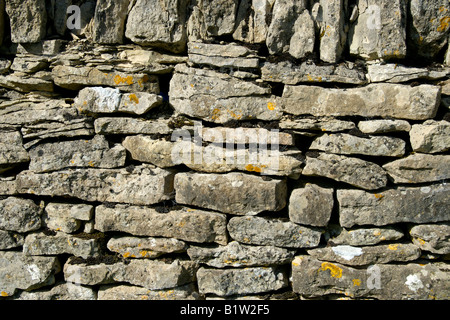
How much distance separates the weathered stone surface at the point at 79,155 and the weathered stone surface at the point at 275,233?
1893mm

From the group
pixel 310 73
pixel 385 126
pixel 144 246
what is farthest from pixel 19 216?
pixel 385 126

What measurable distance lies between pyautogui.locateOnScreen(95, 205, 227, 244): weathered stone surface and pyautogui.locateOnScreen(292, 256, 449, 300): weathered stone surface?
1.18 meters

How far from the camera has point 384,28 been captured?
4.31 metres

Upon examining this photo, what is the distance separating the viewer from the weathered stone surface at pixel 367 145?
14.1 ft

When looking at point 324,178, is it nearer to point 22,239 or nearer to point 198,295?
point 198,295

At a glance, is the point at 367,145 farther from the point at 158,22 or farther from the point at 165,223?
the point at 158,22

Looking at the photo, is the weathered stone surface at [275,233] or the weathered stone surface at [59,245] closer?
the weathered stone surface at [275,233]

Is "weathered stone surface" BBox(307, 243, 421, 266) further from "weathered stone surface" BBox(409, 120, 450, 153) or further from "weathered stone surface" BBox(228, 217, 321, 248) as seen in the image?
"weathered stone surface" BBox(409, 120, 450, 153)

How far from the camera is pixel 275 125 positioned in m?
4.55

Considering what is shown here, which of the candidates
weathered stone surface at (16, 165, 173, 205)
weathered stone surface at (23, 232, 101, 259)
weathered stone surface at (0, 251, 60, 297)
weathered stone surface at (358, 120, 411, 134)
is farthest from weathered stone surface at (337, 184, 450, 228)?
weathered stone surface at (0, 251, 60, 297)

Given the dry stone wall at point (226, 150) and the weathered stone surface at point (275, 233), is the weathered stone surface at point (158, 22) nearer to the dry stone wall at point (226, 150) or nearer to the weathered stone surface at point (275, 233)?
the dry stone wall at point (226, 150)

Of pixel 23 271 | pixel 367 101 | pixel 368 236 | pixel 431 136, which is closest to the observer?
pixel 431 136

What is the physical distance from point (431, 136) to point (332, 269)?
2079 mm

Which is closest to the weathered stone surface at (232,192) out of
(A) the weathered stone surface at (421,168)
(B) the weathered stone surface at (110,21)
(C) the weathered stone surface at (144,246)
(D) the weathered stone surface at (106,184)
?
(D) the weathered stone surface at (106,184)
